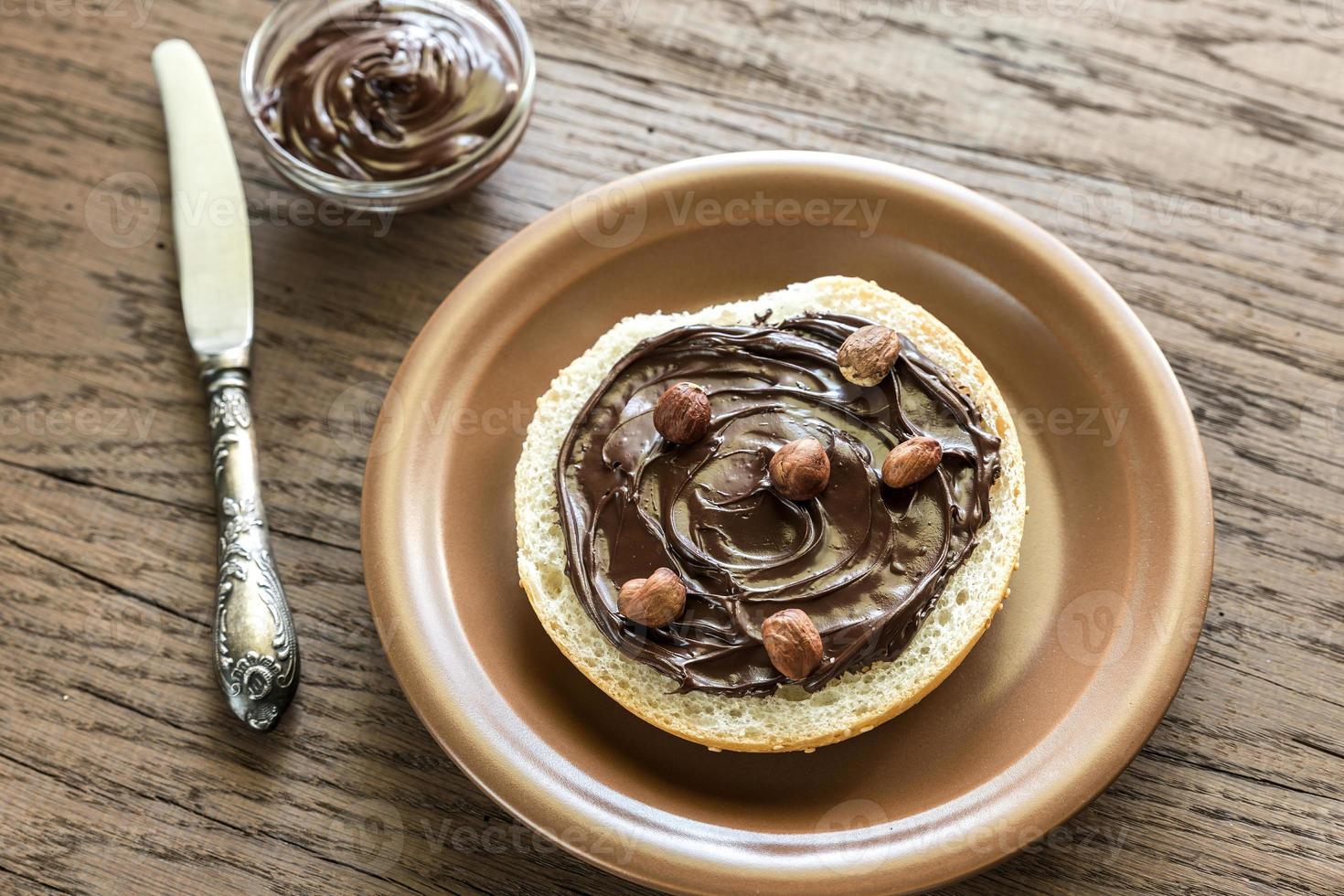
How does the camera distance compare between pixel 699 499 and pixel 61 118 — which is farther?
pixel 61 118

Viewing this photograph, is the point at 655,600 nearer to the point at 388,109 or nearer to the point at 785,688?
the point at 785,688

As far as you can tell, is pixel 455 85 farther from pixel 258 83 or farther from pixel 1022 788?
pixel 1022 788

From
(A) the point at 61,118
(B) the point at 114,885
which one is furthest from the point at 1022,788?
(A) the point at 61,118

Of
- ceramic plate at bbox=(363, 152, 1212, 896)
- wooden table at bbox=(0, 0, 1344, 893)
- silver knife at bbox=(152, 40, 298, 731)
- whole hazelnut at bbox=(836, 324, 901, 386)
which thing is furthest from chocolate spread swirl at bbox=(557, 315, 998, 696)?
silver knife at bbox=(152, 40, 298, 731)

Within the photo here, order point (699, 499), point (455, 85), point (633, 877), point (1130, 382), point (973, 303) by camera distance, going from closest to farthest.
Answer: point (633, 877) < point (699, 499) < point (1130, 382) < point (973, 303) < point (455, 85)

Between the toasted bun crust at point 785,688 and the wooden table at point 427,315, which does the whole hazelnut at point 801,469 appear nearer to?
the toasted bun crust at point 785,688

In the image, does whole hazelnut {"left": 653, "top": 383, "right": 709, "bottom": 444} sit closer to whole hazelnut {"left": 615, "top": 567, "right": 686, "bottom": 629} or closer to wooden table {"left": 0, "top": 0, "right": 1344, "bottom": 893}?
whole hazelnut {"left": 615, "top": 567, "right": 686, "bottom": 629}

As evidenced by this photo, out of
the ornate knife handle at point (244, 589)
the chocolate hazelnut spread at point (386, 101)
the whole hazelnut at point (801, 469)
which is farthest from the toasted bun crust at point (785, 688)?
the chocolate hazelnut spread at point (386, 101)

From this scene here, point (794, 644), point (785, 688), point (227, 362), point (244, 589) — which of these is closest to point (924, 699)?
point (785, 688)
